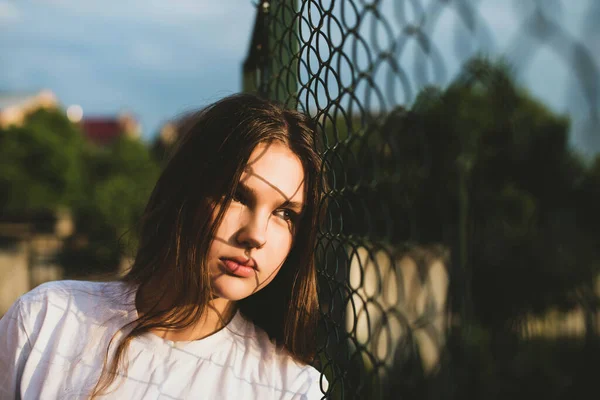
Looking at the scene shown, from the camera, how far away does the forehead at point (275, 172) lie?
117 cm

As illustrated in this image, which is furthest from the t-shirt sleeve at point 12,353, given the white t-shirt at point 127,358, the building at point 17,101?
the building at point 17,101

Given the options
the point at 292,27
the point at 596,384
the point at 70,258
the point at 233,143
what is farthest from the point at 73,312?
the point at 70,258

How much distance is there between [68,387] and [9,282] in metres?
8.24

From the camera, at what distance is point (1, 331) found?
1292mm

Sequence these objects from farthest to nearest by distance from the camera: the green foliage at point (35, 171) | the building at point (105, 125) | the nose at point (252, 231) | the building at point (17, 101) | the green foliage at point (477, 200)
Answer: the building at point (105, 125) → the building at point (17, 101) → the green foliage at point (35, 171) → the green foliage at point (477, 200) → the nose at point (252, 231)

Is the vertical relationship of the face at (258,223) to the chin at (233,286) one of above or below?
above

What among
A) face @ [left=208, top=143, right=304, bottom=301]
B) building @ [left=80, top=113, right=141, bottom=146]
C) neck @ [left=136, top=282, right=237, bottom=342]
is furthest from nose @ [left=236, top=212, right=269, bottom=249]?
building @ [left=80, top=113, right=141, bottom=146]

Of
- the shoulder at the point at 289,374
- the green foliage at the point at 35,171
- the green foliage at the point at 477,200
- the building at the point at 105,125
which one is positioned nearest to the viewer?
the shoulder at the point at 289,374

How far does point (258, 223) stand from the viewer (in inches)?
45.3

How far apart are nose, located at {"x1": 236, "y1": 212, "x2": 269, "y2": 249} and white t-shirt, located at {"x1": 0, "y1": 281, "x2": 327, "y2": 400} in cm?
28

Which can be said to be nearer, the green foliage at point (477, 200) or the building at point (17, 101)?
the green foliage at point (477, 200)

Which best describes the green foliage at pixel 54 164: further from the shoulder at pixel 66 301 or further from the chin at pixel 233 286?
the chin at pixel 233 286

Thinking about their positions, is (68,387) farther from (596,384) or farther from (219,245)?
(596,384)

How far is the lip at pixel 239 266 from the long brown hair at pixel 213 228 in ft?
0.15
